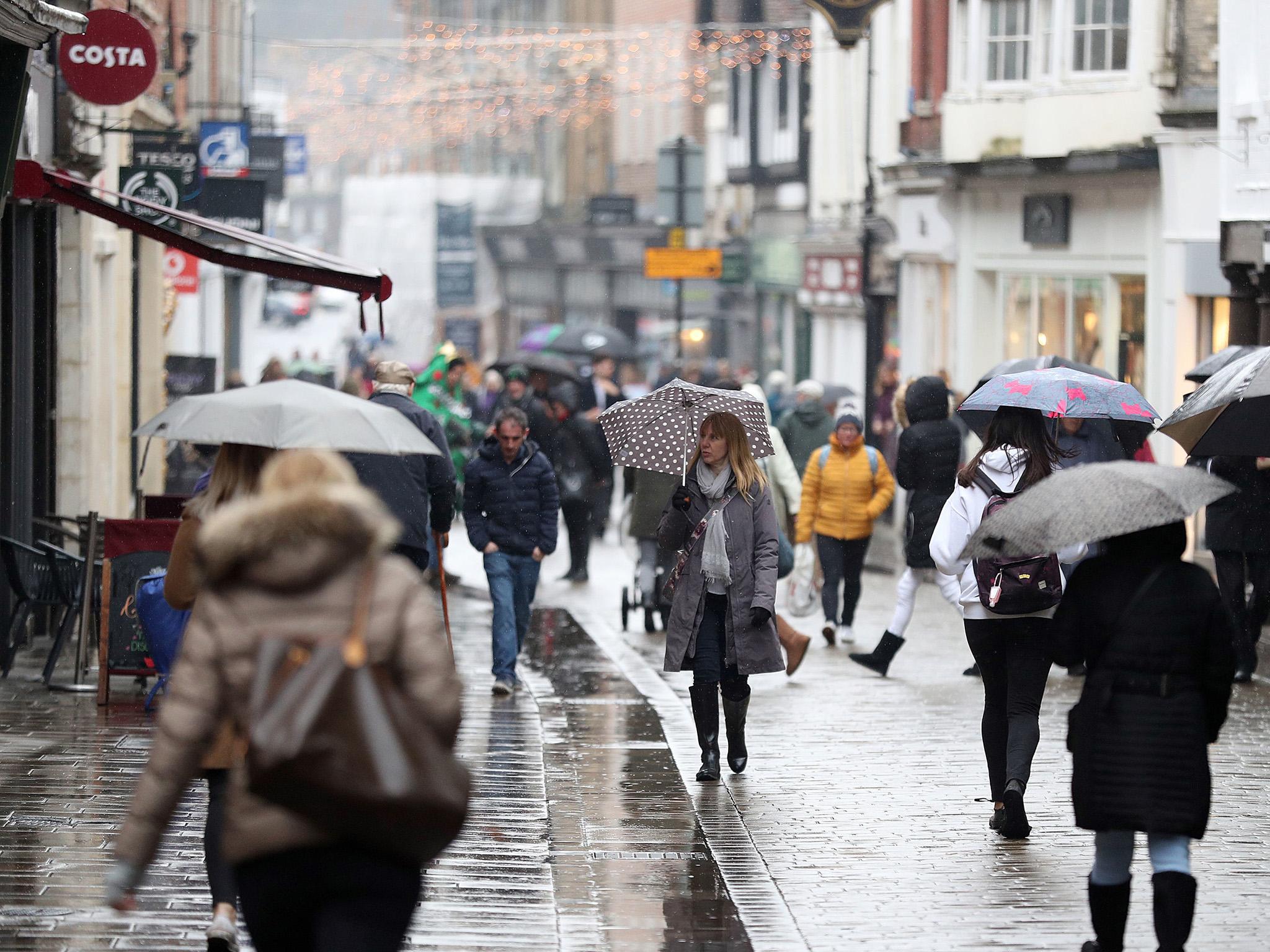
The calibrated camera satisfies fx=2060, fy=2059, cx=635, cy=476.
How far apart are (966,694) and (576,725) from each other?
8.28 ft

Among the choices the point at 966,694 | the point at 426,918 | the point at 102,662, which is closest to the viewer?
the point at 426,918

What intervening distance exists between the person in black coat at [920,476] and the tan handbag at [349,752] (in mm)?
8598

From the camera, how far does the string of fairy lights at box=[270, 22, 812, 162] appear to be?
40.2 metres

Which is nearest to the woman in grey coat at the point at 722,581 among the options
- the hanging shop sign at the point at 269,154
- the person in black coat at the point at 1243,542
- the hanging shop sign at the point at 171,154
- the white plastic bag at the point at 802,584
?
the person in black coat at the point at 1243,542

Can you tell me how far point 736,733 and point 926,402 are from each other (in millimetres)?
3969

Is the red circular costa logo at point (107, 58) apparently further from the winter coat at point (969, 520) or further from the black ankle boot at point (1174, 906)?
the black ankle boot at point (1174, 906)

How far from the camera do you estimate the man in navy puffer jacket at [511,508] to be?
12.1m

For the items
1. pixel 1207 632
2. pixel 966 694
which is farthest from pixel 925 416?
pixel 1207 632

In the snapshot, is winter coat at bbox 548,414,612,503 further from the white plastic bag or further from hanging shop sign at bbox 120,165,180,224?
hanging shop sign at bbox 120,165,180,224

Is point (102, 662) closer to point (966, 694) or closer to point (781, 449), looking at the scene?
point (966, 694)

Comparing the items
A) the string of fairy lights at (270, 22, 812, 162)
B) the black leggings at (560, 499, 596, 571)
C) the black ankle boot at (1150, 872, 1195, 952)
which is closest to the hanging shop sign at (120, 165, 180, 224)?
the black leggings at (560, 499, 596, 571)

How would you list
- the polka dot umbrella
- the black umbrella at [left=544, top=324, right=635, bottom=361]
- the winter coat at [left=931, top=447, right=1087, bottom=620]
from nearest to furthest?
the winter coat at [left=931, top=447, right=1087, bottom=620] → the polka dot umbrella → the black umbrella at [left=544, top=324, right=635, bottom=361]

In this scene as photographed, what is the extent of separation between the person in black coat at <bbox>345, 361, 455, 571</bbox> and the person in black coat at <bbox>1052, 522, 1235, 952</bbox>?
4474 mm

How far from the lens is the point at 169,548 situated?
35.1ft
